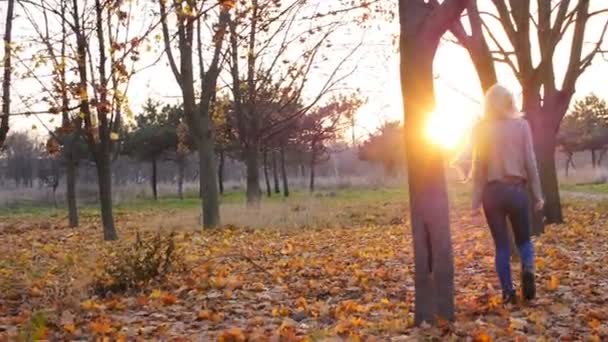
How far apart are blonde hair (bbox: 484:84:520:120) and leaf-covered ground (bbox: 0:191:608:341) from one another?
154cm

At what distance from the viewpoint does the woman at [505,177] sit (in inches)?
210

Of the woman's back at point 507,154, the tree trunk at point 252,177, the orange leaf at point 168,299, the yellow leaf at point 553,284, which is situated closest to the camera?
the woman's back at point 507,154

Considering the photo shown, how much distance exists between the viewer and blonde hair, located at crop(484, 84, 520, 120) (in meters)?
5.41

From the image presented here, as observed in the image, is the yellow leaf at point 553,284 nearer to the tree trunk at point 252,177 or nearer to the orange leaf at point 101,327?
the orange leaf at point 101,327

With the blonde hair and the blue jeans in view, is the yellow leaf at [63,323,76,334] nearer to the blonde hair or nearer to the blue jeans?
the blue jeans

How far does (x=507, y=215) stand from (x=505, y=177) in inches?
12.9

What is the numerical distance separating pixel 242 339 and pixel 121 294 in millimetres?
2570

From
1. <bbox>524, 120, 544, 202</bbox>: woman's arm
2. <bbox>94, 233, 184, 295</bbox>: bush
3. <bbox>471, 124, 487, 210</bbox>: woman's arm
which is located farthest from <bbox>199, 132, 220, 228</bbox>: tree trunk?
<bbox>524, 120, 544, 202</bbox>: woman's arm

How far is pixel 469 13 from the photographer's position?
27.9 feet

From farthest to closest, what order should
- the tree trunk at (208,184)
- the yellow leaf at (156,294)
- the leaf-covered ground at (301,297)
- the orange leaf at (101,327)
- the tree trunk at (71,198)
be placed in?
the tree trunk at (71,198) < the tree trunk at (208,184) < the yellow leaf at (156,294) < the orange leaf at (101,327) < the leaf-covered ground at (301,297)

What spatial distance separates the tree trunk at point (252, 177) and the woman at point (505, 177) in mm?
17700

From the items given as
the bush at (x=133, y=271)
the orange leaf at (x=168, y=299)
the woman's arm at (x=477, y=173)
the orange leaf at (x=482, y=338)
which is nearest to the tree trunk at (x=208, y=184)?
the bush at (x=133, y=271)

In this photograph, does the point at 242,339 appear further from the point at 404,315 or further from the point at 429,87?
the point at 429,87

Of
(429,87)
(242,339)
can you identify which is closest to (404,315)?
(242,339)
